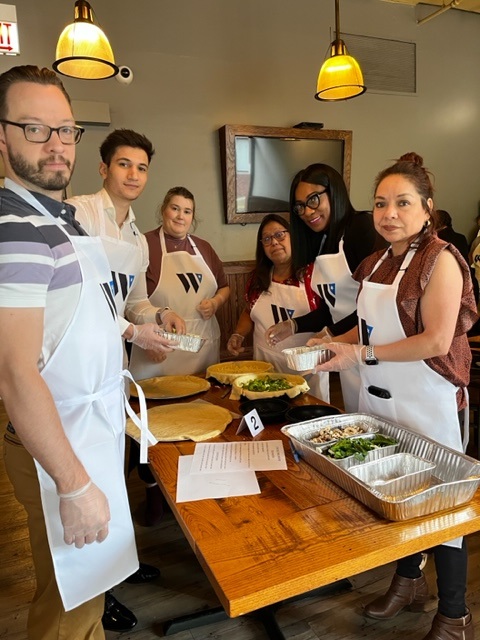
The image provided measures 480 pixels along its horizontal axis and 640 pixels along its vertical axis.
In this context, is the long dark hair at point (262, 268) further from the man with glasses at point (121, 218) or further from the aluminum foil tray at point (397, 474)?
the aluminum foil tray at point (397, 474)

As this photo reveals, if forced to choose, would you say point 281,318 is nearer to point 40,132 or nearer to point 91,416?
point 91,416

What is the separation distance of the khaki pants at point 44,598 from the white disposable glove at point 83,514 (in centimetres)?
23

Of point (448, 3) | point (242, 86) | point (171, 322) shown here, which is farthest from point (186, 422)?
point (448, 3)

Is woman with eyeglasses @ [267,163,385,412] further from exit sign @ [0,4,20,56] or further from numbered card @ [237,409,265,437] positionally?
exit sign @ [0,4,20,56]

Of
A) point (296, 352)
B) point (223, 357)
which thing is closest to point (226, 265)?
point (223, 357)

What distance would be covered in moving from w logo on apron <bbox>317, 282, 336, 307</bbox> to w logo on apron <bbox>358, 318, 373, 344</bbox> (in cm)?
51

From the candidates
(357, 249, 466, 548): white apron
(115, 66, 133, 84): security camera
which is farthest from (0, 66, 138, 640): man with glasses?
(115, 66, 133, 84): security camera

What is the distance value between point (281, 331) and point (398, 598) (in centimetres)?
124

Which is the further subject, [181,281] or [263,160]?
[263,160]

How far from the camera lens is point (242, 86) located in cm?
456

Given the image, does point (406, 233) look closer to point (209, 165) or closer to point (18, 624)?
point (18, 624)

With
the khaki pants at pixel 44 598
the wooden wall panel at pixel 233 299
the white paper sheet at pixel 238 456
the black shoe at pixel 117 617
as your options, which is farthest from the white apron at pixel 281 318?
the wooden wall panel at pixel 233 299

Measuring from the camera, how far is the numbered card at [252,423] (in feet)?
5.16

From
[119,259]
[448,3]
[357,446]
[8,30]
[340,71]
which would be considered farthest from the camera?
[448,3]
